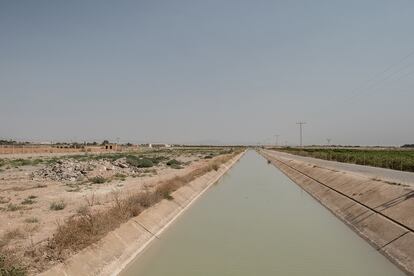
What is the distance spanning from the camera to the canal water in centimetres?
1164

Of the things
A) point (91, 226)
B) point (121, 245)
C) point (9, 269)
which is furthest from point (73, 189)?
point (9, 269)

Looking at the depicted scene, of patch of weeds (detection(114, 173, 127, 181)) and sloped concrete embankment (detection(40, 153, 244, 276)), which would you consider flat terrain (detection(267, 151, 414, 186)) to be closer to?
sloped concrete embankment (detection(40, 153, 244, 276))

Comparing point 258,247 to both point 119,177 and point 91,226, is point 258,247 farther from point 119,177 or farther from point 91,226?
point 119,177

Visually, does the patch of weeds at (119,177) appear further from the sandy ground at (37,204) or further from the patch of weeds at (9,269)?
the patch of weeds at (9,269)

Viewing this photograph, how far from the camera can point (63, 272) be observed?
9.45 metres

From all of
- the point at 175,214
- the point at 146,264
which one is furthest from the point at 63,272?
the point at 175,214

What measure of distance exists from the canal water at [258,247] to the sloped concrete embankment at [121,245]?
1.29ft

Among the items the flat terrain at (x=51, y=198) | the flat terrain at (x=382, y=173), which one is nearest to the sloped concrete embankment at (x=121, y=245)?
the flat terrain at (x=51, y=198)

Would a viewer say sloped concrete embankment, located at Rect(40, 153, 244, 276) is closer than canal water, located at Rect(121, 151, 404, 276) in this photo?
Yes

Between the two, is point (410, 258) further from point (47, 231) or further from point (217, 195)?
point (217, 195)

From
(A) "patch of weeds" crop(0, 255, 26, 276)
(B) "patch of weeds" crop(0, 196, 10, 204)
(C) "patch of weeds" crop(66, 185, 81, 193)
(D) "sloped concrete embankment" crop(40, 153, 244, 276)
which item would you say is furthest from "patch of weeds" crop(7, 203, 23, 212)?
(A) "patch of weeds" crop(0, 255, 26, 276)

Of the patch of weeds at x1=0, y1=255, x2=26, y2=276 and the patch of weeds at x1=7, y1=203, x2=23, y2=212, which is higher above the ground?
the patch of weeds at x1=0, y1=255, x2=26, y2=276

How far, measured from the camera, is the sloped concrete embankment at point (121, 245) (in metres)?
10.1

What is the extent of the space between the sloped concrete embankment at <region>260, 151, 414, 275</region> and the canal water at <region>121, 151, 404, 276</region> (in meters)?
0.42
